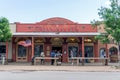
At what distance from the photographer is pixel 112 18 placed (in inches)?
1195

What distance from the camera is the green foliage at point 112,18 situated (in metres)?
30.5

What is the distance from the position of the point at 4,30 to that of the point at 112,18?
12.7m

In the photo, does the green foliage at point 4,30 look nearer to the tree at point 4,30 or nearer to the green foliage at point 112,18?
the tree at point 4,30

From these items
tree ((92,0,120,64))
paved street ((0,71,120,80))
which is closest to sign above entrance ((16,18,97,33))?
tree ((92,0,120,64))

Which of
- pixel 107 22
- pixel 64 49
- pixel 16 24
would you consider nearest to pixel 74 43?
pixel 64 49

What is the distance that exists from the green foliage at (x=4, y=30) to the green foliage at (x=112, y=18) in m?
11.1

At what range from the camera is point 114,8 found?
3109 cm

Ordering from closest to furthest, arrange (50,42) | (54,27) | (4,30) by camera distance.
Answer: (4,30), (54,27), (50,42)

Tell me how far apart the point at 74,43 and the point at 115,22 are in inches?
436

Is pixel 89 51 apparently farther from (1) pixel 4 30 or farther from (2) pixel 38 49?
(1) pixel 4 30

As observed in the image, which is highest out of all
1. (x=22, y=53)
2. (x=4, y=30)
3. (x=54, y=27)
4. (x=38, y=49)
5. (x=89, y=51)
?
(x=54, y=27)

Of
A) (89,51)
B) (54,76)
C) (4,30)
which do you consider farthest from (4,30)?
(54,76)

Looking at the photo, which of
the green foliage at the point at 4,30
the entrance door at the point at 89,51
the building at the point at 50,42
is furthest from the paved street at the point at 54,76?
the entrance door at the point at 89,51

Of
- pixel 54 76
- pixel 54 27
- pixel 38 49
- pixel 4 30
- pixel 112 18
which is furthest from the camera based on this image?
pixel 38 49
